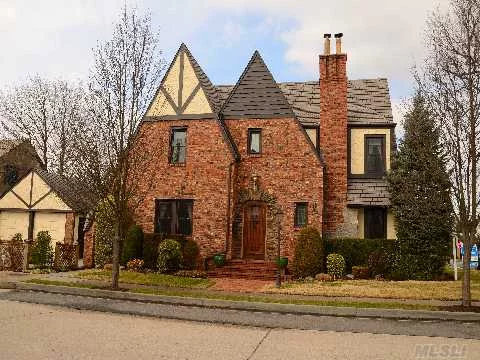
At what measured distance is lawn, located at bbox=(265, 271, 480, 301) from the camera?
13273mm

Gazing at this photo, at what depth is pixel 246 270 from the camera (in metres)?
17.6

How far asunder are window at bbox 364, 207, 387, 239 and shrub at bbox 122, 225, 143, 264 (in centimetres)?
981

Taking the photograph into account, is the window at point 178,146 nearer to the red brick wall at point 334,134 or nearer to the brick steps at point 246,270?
the brick steps at point 246,270

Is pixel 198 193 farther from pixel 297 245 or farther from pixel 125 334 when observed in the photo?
pixel 125 334

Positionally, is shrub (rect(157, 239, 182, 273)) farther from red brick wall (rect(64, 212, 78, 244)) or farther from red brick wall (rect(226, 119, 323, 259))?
red brick wall (rect(64, 212, 78, 244))

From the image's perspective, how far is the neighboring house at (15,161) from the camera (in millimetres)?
37688

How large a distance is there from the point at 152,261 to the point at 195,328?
987 cm

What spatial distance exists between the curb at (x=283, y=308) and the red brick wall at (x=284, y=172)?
6611 mm

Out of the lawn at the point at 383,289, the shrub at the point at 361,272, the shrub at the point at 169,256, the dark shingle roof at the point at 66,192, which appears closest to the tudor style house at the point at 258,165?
the shrub at the point at 169,256

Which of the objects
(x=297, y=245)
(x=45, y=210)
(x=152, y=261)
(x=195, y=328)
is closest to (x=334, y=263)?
(x=297, y=245)

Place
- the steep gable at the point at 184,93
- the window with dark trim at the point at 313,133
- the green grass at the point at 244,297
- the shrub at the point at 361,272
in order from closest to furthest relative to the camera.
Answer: the green grass at the point at 244,297 → the shrub at the point at 361,272 → the steep gable at the point at 184,93 → the window with dark trim at the point at 313,133

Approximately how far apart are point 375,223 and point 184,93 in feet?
33.5

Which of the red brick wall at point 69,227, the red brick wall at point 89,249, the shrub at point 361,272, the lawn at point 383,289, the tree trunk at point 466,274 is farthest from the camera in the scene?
the red brick wall at point 69,227

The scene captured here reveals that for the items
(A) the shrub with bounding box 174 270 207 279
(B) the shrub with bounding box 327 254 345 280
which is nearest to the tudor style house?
(A) the shrub with bounding box 174 270 207 279
